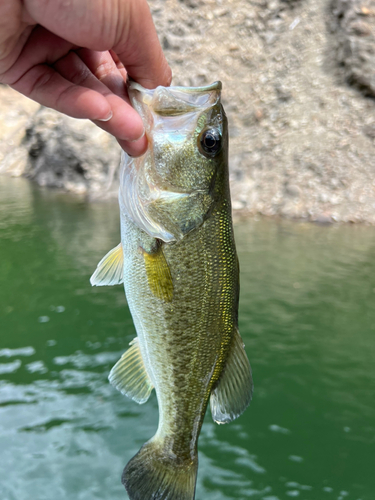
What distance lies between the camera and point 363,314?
625 centimetres

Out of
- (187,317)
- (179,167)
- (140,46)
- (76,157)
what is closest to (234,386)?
(187,317)

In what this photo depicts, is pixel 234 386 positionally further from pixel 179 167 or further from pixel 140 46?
pixel 140 46

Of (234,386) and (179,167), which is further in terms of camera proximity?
(234,386)

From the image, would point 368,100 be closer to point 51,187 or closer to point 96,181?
point 96,181

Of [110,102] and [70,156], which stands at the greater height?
[110,102]

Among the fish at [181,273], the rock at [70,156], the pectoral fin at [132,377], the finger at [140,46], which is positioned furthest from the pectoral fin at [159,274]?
the rock at [70,156]

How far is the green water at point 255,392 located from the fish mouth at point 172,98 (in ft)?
10.5

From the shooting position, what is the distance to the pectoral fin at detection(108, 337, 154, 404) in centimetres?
187

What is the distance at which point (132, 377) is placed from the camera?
1883 millimetres

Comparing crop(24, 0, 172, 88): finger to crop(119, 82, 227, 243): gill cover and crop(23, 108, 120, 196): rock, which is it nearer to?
crop(119, 82, 227, 243): gill cover

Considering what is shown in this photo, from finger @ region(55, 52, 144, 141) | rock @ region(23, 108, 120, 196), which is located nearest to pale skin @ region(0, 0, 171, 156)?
finger @ region(55, 52, 144, 141)

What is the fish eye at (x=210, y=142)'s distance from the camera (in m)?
1.64

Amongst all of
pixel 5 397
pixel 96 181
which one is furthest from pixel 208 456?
pixel 96 181

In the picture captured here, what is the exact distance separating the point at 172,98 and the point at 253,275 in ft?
20.0
